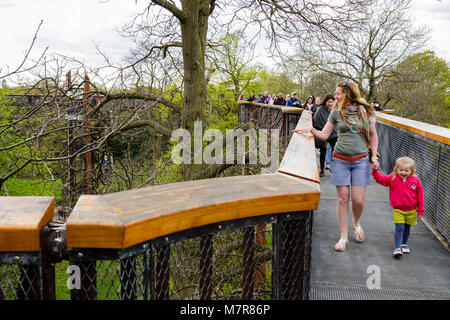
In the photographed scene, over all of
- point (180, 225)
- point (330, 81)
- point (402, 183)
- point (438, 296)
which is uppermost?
point (330, 81)

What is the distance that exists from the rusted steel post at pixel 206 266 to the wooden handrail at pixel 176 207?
0.12 m

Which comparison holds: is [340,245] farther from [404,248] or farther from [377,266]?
[404,248]

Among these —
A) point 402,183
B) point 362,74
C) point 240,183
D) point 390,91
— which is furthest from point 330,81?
point 240,183

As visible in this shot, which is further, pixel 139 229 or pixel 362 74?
pixel 362 74

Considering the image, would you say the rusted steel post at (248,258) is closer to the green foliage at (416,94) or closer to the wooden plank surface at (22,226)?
the wooden plank surface at (22,226)

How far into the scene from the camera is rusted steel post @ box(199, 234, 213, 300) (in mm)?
1876

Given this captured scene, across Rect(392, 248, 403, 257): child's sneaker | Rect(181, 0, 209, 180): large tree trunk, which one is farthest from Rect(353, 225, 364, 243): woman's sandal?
Rect(181, 0, 209, 180): large tree trunk

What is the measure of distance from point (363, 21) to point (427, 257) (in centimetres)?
1116

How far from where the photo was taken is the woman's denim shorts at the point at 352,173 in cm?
459

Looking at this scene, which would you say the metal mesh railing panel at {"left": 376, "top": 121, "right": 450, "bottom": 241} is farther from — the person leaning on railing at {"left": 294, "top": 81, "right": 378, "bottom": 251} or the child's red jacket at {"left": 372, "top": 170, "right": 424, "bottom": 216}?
the person leaning on railing at {"left": 294, "top": 81, "right": 378, "bottom": 251}

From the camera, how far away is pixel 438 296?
12.2ft

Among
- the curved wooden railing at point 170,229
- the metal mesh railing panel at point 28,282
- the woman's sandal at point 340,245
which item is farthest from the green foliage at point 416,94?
the metal mesh railing panel at point 28,282

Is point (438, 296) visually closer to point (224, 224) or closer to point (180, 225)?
point (224, 224)

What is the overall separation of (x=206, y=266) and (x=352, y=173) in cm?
306
